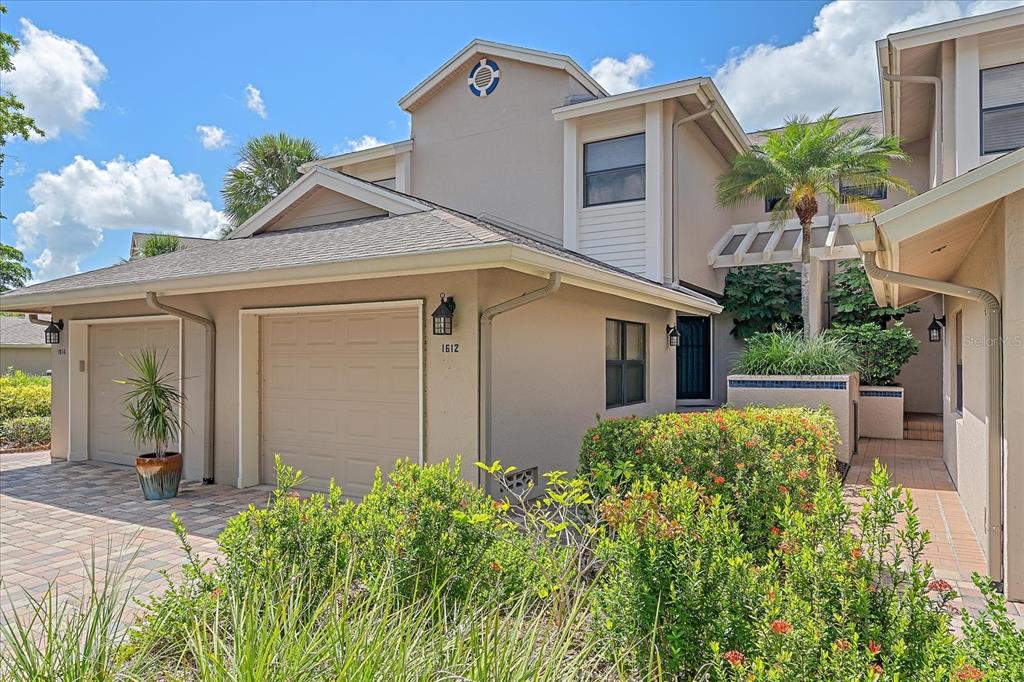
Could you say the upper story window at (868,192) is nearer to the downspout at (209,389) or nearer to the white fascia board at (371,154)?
the white fascia board at (371,154)

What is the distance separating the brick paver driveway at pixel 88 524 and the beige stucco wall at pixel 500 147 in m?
7.28

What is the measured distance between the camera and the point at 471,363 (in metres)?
6.47

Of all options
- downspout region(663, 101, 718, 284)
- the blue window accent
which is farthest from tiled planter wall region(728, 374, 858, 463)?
downspout region(663, 101, 718, 284)

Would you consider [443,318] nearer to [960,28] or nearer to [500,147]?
[500,147]

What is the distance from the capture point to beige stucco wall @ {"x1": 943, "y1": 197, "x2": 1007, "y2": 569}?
17.1ft

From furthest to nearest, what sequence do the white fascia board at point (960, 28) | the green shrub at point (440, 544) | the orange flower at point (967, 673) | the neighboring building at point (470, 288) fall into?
the white fascia board at point (960, 28) < the neighboring building at point (470, 288) < the green shrub at point (440, 544) < the orange flower at point (967, 673)

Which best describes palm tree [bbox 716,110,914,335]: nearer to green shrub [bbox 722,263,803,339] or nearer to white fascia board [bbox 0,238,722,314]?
green shrub [bbox 722,263,803,339]

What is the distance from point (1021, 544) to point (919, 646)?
136 inches

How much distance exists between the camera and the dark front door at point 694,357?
14.6 meters

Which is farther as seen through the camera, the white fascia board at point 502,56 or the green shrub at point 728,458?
the white fascia board at point 502,56

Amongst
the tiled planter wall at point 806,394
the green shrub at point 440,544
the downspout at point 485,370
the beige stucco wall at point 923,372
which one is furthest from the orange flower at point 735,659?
the beige stucco wall at point 923,372

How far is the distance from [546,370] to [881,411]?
8.93m

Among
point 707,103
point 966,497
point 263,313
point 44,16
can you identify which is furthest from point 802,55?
point 44,16

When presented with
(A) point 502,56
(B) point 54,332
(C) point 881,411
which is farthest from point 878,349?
(B) point 54,332
